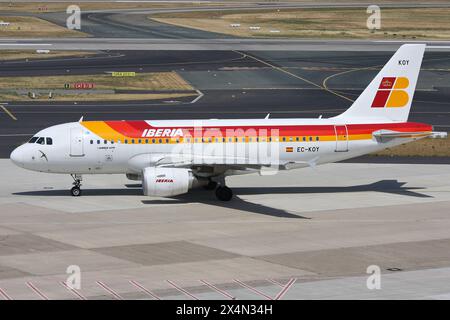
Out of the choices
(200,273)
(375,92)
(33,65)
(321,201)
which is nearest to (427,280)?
(200,273)

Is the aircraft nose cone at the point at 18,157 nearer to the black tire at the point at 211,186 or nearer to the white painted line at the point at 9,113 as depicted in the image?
the black tire at the point at 211,186

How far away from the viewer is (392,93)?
61.9 meters

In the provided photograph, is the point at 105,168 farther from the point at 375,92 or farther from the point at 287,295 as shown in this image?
the point at 287,295

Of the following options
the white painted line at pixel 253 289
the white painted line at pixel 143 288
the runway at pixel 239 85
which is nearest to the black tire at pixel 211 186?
the runway at pixel 239 85

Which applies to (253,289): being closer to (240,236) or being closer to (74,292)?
(74,292)

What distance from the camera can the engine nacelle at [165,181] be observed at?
5603 cm

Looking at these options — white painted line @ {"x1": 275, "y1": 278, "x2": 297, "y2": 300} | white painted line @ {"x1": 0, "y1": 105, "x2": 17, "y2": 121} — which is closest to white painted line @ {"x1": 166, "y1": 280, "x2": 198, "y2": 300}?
white painted line @ {"x1": 275, "y1": 278, "x2": 297, "y2": 300}

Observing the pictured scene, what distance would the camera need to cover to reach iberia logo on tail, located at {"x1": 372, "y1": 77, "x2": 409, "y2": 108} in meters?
61.6

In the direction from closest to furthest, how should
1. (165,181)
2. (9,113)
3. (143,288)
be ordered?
(143,288) → (165,181) → (9,113)

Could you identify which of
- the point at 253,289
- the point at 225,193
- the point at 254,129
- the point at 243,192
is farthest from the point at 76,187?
the point at 253,289

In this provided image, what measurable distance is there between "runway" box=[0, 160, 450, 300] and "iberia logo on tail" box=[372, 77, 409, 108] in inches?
210

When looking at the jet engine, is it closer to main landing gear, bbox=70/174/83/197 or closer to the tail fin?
main landing gear, bbox=70/174/83/197

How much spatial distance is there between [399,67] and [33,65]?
65.7 metres

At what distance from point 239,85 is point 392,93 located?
48.5 m
